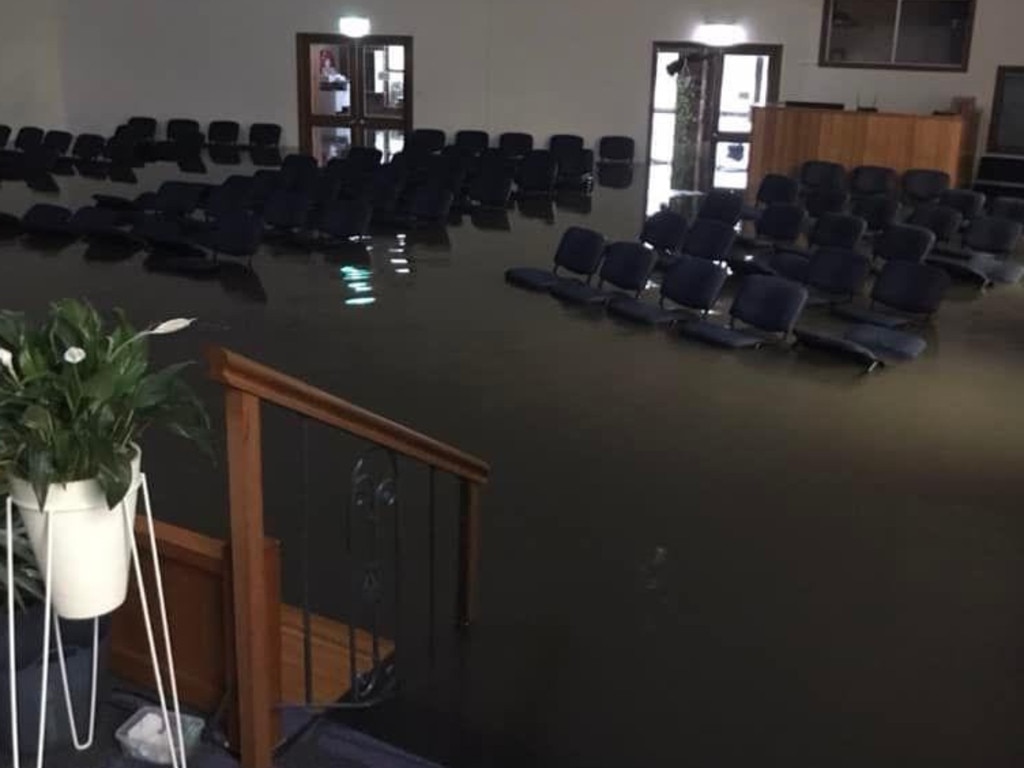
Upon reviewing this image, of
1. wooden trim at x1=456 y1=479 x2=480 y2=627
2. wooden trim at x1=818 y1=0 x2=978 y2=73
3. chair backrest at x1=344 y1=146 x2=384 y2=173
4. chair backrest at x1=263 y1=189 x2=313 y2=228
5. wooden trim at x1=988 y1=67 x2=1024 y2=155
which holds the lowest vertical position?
wooden trim at x1=456 y1=479 x2=480 y2=627

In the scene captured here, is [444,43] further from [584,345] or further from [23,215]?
[584,345]

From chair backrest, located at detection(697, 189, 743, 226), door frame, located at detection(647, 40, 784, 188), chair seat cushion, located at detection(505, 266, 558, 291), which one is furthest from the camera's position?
door frame, located at detection(647, 40, 784, 188)

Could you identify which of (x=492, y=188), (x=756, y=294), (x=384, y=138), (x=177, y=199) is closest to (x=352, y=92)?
(x=384, y=138)

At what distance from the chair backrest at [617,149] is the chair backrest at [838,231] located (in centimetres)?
780

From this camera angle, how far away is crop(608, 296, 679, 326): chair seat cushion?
923 centimetres

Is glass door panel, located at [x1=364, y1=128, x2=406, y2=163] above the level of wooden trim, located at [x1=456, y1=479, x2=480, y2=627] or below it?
above

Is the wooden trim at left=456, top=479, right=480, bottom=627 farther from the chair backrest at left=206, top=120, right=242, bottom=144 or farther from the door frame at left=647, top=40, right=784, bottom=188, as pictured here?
the chair backrest at left=206, top=120, right=242, bottom=144

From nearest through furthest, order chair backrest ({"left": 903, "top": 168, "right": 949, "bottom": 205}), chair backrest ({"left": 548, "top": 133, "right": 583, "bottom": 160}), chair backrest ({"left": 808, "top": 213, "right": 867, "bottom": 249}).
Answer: chair backrest ({"left": 808, "top": 213, "right": 867, "bottom": 249}) < chair backrest ({"left": 903, "top": 168, "right": 949, "bottom": 205}) < chair backrest ({"left": 548, "top": 133, "right": 583, "bottom": 160})

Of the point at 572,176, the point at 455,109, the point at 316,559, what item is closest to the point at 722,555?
the point at 316,559

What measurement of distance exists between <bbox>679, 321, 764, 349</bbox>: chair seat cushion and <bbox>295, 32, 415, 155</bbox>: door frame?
Result: 11.9m

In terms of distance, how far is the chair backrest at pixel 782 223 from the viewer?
38.8 feet

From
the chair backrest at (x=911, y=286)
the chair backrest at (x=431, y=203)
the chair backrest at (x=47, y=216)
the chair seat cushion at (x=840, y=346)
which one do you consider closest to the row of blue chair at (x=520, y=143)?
the chair backrest at (x=431, y=203)

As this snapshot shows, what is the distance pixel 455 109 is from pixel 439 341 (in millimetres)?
11696

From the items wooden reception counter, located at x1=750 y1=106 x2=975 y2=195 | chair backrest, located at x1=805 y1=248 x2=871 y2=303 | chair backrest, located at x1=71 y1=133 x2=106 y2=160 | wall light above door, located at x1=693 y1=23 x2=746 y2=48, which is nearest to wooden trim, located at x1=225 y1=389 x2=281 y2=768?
chair backrest, located at x1=805 y1=248 x2=871 y2=303
